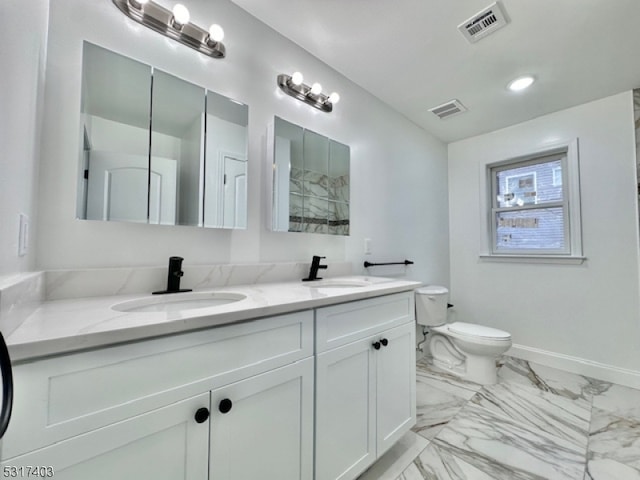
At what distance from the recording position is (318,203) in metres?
1.77

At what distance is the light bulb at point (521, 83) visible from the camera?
6.45 feet

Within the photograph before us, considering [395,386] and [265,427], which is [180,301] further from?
[395,386]

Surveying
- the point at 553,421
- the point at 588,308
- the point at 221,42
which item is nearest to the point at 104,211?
the point at 221,42

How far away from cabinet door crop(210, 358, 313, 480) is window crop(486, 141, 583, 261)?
104 inches

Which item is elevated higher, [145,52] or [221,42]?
[221,42]

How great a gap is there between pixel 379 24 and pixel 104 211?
1.67 m

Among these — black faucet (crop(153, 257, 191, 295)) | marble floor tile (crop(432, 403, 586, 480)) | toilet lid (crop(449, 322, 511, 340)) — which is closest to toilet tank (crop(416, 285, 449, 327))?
toilet lid (crop(449, 322, 511, 340))

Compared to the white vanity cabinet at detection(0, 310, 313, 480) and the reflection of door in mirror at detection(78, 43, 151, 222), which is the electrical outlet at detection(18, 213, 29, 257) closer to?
the reflection of door in mirror at detection(78, 43, 151, 222)

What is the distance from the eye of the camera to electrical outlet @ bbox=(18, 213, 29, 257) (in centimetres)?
73

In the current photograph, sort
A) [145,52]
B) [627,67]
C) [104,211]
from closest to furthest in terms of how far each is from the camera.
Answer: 1. [104,211]
2. [145,52]
3. [627,67]

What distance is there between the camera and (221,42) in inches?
53.4

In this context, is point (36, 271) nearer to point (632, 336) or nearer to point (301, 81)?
point (301, 81)

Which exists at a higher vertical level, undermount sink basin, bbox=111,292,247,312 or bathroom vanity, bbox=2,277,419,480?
undermount sink basin, bbox=111,292,247,312

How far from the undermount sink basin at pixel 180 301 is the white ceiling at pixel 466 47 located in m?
1.49
